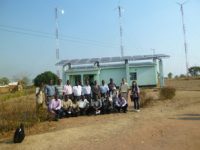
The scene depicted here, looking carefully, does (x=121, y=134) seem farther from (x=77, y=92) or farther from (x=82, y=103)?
(x=77, y=92)

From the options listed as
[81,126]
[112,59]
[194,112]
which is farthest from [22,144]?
[112,59]

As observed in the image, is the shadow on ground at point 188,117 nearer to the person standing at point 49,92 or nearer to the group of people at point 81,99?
the group of people at point 81,99

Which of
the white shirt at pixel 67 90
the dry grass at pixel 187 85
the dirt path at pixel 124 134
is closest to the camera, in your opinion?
the dirt path at pixel 124 134

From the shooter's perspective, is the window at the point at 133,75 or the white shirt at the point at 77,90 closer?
the white shirt at the point at 77,90

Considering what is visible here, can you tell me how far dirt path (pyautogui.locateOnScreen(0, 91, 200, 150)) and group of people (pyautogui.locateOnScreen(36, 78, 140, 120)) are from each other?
1.03m

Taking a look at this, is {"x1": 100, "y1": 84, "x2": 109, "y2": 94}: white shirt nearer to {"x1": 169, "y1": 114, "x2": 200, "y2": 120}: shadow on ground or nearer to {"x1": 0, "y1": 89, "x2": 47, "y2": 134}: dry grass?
{"x1": 0, "y1": 89, "x2": 47, "y2": 134}: dry grass

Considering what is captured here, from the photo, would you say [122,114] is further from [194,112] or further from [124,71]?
[124,71]

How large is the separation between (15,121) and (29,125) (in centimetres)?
54

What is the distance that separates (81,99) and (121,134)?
5.17 metres

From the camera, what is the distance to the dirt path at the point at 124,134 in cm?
909

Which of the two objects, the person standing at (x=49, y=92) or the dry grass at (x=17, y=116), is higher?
the person standing at (x=49, y=92)

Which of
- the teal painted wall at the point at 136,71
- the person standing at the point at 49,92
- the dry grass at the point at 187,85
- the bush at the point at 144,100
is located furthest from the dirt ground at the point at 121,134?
the teal painted wall at the point at 136,71

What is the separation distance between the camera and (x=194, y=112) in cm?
1376

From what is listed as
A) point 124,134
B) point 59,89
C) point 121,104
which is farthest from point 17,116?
point 121,104
